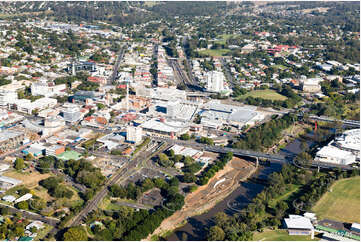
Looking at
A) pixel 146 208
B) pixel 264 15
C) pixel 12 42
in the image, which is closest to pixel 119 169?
pixel 146 208

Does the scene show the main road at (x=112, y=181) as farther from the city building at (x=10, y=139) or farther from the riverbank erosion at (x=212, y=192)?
the city building at (x=10, y=139)

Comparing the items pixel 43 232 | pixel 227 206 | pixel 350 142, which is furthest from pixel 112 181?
pixel 350 142

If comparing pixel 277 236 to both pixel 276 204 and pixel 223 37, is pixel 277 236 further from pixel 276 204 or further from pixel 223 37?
pixel 223 37

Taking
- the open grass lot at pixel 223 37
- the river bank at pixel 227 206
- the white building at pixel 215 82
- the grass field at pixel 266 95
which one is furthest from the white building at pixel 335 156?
the open grass lot at pixel 223 37

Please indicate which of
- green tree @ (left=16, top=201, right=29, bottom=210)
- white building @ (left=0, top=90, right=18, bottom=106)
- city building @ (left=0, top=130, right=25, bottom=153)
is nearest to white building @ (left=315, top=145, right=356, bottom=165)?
green tree @ (left=16, top=201, right=29, bottom=210)

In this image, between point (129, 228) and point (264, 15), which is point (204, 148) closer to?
point (129, 228)

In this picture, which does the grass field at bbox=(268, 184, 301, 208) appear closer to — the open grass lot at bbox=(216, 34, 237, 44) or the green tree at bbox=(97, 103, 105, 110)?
the green tree at bbox=(97, 103, 105, 110)
